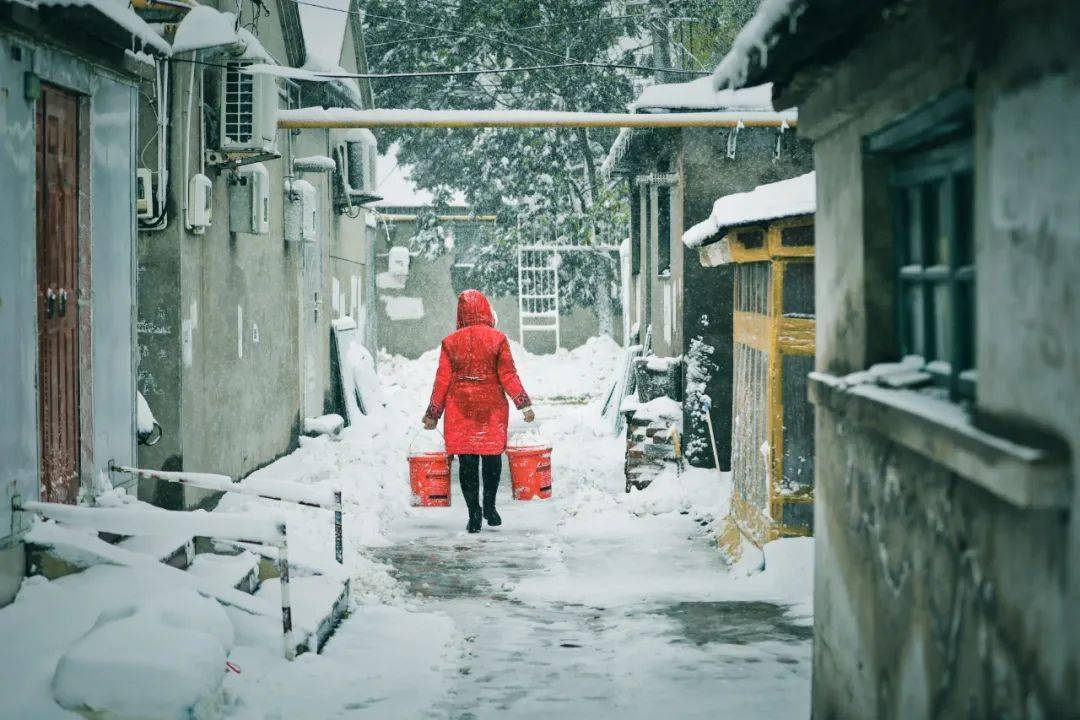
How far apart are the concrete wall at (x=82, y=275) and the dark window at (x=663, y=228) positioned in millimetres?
8245

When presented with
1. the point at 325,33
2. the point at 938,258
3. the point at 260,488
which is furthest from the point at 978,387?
the point at 325,33

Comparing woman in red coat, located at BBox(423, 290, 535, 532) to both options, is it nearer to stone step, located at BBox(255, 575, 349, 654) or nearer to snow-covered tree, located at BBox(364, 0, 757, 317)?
stone step, located at BBox(255, 575, 349, 654)

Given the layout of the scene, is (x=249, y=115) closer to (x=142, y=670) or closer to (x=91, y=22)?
(x=91, y=22)

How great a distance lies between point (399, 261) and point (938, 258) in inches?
986

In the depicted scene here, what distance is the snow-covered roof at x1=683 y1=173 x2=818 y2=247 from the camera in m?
8.14

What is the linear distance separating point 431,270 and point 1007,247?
26.5m

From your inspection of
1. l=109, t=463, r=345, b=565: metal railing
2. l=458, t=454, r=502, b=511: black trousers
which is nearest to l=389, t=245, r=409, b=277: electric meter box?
l=458, t=454, r=502, b=511: black trousers

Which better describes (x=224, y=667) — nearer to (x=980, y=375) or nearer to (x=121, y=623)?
(x=121, y=623)

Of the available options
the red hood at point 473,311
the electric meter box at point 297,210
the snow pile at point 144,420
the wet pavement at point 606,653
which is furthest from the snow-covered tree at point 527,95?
the wet pavement at point 606,653

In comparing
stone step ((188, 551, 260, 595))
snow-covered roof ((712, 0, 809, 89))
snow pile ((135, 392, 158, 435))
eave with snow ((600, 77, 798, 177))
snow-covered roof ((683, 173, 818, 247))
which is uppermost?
eave with snow ((600, 77, 798, 177))

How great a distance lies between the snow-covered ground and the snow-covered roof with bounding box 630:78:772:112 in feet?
12.5

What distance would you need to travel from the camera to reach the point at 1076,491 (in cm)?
256

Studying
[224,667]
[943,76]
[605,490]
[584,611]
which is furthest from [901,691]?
[605,490]

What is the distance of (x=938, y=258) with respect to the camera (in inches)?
155
